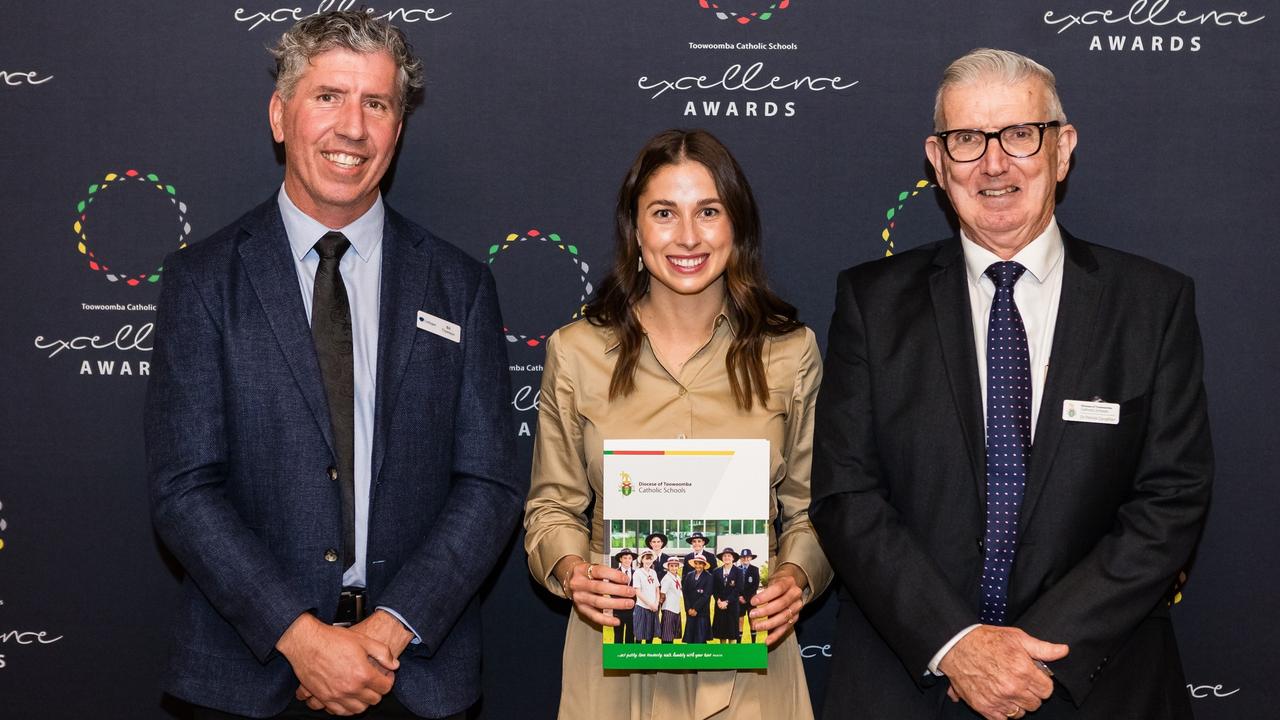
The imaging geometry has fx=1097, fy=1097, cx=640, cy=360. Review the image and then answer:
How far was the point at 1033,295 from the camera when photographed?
8.91 feet

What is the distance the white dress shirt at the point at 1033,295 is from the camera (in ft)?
8.69

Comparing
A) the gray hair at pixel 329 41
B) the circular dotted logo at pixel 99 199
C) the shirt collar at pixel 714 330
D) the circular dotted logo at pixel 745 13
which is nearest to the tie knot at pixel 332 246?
the gray hair at pixel 329 41

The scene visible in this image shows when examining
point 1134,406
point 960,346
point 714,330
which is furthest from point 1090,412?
point 714,330

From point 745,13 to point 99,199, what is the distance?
2.22 meters

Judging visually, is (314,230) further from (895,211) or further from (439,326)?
(895,211)

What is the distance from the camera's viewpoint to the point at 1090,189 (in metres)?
3.62

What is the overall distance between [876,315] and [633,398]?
670 millimetres

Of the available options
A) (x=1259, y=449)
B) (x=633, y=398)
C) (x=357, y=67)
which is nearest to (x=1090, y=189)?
(x=1259, y=449)

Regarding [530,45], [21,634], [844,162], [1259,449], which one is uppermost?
[530,45]

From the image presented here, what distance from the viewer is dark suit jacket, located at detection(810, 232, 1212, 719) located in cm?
252

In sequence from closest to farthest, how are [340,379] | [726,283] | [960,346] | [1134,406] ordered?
[1134,406] < [960,346] < [340,379] < [726,283]

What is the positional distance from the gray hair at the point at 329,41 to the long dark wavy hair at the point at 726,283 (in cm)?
72

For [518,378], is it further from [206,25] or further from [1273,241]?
[1273,241]

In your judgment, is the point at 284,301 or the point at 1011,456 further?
the point at 284,301
